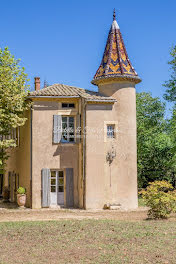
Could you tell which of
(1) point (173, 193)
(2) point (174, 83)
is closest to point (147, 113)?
(2) point (174, 83)

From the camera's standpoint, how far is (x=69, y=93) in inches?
855

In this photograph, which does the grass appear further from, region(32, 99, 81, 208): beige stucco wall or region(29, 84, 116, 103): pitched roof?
region(29, 84, 116, 103): pitched roof

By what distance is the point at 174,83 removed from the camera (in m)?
27.3

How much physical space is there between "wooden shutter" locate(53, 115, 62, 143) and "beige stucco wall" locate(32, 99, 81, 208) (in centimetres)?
20

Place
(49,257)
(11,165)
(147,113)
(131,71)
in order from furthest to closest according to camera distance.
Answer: (147,113) < (11,165) < (131,71) < (49,257)

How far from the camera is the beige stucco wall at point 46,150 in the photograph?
21.0m

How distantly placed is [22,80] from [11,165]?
27.9ft

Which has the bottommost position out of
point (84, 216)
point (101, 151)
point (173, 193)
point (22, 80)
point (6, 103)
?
point (84, 216)

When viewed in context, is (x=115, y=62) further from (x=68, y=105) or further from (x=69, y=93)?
(x=68, y=105)

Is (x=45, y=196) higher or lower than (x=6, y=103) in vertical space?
lower

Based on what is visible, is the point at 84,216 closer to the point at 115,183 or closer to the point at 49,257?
the point at 115,183

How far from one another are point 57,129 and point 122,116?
383cm

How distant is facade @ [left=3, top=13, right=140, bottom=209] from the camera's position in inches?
819

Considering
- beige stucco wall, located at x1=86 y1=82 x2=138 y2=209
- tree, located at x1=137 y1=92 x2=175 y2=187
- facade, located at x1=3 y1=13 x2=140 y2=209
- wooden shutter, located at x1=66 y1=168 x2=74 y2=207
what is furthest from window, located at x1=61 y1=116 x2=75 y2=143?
tree, located at x1=137 y1=92 x2=175 y2=187
